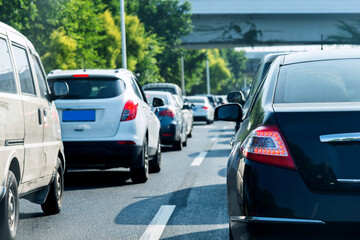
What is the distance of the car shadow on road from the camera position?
10.5m

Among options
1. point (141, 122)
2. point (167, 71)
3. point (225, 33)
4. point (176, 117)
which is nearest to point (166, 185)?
point (141, 122)

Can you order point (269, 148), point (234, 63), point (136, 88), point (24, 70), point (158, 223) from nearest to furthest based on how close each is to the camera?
point (269, 148)
point (24, 70)
point (158, 223)
point (136, 88)
point (234, 63)

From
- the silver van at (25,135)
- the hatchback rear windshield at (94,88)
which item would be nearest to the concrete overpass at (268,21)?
the hatchback rear windshield at (94,88)

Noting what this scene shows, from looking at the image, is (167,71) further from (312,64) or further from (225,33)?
(312,64)

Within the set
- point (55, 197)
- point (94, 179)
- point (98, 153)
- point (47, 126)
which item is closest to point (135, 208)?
point (55, 197)

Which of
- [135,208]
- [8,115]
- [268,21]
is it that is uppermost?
[268,21]

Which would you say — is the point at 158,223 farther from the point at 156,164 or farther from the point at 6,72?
the point at 156,164

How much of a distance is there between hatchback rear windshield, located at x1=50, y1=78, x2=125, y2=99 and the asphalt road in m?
1.26

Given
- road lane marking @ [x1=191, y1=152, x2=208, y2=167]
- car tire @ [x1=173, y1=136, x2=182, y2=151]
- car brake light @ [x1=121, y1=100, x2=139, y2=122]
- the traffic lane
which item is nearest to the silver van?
the traffic lane

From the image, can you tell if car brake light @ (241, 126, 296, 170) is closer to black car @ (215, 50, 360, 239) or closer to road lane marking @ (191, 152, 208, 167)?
→ black car @ (215, 50, 360, 239)

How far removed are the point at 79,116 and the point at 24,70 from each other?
11.6ft

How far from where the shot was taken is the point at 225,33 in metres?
52.4

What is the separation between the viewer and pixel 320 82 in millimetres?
4570

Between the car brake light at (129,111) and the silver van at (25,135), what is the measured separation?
2.12 m
